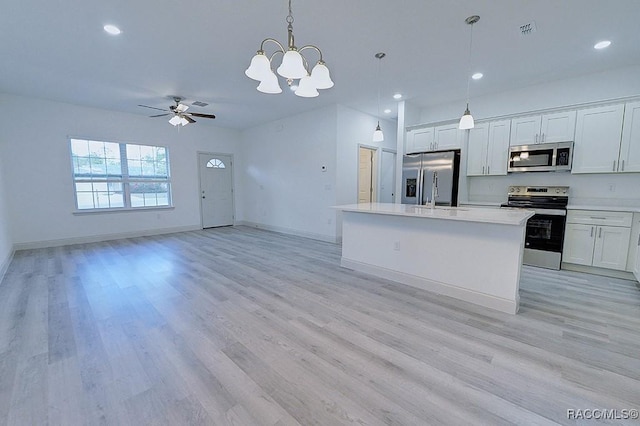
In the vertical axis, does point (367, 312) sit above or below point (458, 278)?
below

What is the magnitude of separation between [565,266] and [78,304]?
6.41 m

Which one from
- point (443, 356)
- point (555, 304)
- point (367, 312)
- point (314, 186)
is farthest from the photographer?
point (314, 186)

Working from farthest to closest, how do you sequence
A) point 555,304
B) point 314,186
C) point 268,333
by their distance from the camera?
point 314,186, point 555,304, point 268,333

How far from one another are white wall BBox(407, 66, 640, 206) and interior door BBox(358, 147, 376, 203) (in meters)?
2.14

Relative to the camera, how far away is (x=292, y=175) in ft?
21.3

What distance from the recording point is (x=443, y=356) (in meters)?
1.94

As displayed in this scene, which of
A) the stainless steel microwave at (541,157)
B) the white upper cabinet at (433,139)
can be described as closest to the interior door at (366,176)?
the white upper cabinet at (433,139)

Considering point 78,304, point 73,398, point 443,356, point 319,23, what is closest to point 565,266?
point 443,356

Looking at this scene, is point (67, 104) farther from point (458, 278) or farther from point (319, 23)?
point (458, 278)

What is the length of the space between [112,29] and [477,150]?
18.3 ft

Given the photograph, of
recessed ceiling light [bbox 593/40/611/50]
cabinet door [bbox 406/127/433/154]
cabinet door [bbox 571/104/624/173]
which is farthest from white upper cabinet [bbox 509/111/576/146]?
cabinet door [bbox 406/127/433/154]

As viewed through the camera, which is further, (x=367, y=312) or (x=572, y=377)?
(x=367, y=312)

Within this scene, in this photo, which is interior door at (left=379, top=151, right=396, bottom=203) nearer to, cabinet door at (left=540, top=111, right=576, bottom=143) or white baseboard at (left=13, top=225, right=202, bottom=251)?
cabinet door at (left=540, top=111, right=576, bottom=143)

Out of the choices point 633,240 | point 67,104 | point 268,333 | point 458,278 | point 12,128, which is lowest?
point 268,333
